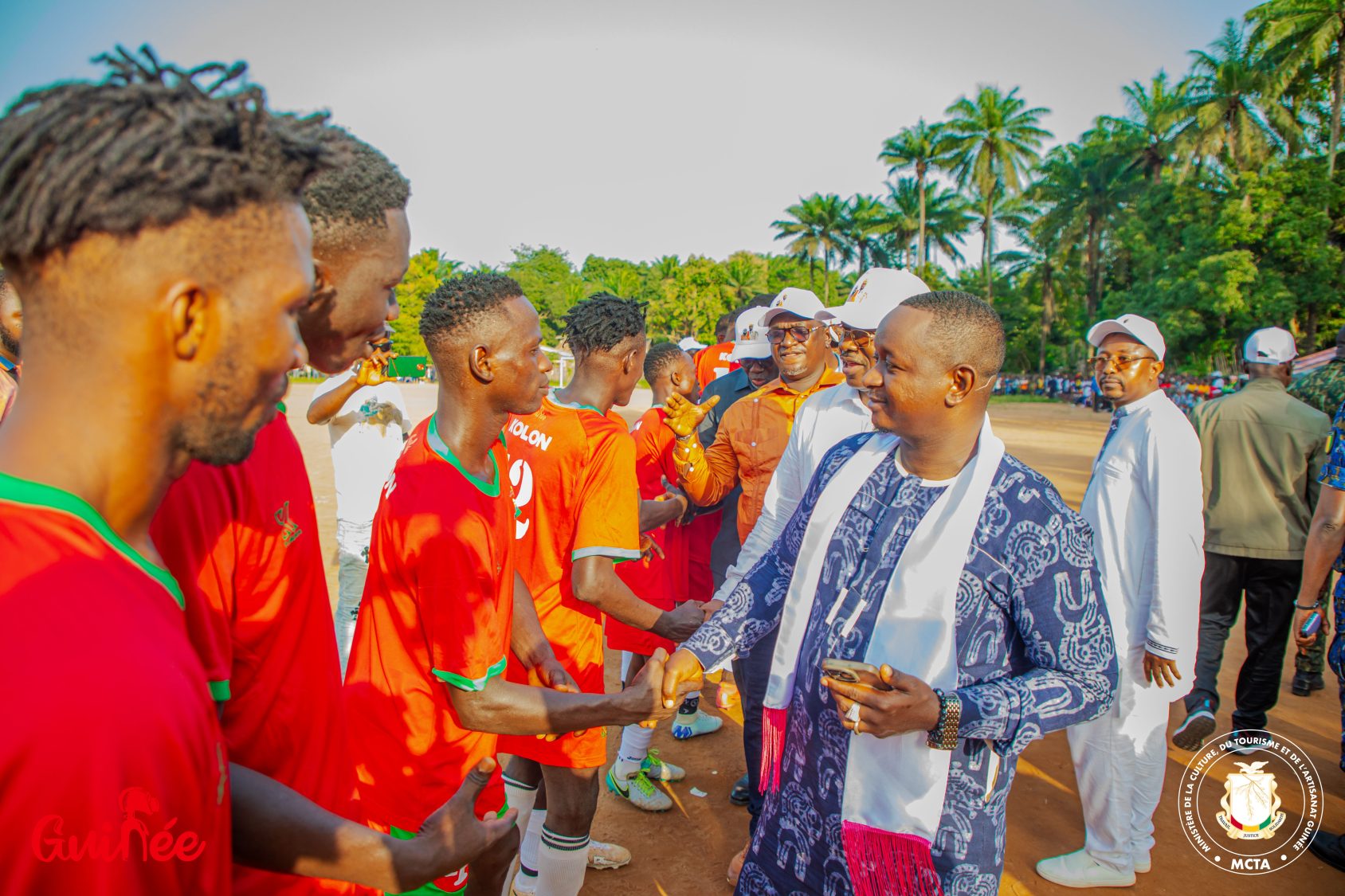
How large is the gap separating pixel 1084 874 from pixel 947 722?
8.20ft

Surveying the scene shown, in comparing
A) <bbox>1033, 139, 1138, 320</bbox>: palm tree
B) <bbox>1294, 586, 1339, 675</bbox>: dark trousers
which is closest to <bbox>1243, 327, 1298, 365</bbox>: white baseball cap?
<bbox>1294, 586, 1339, 675</bbox>: dark trousers

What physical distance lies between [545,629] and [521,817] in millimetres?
800

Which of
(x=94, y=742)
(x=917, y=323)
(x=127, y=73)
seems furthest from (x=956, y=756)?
(x=127, y=73)

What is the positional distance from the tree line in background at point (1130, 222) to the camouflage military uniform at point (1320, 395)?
738 inches

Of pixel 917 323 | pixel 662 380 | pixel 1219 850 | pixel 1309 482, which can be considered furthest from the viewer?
pixel 662 380

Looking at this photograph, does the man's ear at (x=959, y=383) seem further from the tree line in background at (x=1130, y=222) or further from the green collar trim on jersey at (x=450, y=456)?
the tree line in background at (x=1130, y=222)

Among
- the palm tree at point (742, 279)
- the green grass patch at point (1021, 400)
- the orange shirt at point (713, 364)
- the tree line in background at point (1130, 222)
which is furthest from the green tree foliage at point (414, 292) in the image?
the orange shirt at point (713, 364)

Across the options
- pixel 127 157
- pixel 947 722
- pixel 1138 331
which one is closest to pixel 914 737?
pixel 947 722

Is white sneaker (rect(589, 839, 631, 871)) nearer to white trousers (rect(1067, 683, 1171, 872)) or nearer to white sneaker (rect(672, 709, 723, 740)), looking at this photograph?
white sneaker (rect(672, 709, 723, 740))

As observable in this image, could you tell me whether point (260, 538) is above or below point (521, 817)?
above

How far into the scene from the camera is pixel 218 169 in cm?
97

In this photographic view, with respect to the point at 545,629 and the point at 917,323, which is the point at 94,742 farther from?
the point at 545,629

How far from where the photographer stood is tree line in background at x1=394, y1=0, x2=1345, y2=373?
26891 mm

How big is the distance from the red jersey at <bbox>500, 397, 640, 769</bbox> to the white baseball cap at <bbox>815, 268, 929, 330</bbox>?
1211mm
